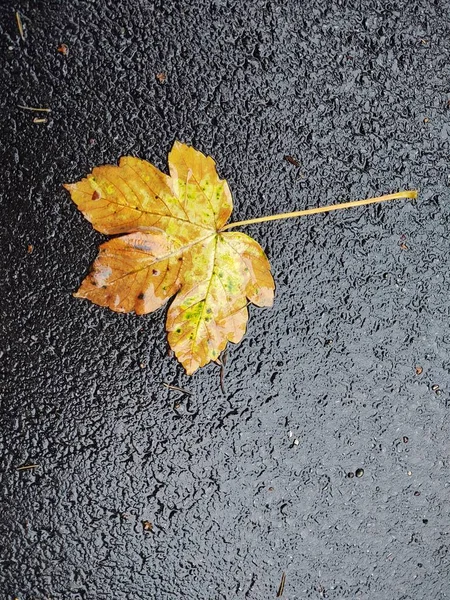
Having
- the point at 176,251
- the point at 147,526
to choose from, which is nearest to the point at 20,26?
the point at 176,251

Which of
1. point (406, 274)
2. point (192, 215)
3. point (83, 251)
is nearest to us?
point (192, 215)

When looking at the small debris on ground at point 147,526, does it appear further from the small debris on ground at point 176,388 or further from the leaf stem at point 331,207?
the leaf stem at point 331,207

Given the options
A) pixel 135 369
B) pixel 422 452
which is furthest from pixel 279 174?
pixel 422 452

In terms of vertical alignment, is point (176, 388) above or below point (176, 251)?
below

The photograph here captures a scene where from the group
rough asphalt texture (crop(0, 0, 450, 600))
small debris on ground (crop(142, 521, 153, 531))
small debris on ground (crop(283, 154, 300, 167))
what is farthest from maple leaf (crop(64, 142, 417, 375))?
small debris on ground (crop(142, 521, 153, 531))

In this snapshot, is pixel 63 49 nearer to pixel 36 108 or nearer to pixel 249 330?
pixel 36 108

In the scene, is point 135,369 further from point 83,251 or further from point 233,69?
point 233,69

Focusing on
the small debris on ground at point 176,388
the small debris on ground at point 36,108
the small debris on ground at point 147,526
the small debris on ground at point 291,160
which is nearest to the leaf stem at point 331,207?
the small debris on ground at point 291,160
